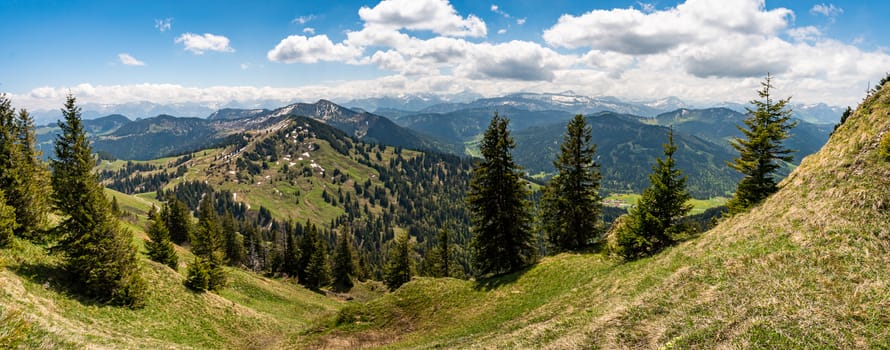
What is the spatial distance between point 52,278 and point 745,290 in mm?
45656

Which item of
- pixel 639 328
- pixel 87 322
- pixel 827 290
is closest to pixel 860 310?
pixel 827 290

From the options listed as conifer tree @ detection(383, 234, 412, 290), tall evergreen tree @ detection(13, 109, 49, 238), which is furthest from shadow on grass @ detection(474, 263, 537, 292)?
tall evergreen tree @ detection(13, 109, 49, 238)

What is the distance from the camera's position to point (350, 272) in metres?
87.8

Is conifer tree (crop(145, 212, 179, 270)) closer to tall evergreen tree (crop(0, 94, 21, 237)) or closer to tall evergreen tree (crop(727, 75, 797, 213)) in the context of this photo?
tall evergreen tree (crop(0, 94, 21, 237))

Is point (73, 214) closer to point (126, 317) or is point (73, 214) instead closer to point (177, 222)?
point (126, 317)

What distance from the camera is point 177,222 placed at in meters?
87.4

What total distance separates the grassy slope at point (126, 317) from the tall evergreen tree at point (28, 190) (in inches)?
87.8

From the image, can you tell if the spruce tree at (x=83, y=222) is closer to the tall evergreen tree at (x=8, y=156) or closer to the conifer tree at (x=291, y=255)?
the tall evergreen tree at (x=8, y=156)

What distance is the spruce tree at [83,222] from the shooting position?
2819 centimetres

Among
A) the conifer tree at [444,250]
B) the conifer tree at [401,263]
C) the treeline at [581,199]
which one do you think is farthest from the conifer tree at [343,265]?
the treeline at [581,199]

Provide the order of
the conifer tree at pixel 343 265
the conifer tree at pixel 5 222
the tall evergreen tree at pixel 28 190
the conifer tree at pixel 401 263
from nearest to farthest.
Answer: the conifer tree at pixel 5 222, the tall evergreen tree at pixel 28 190, the conifer tree at pixel 401 263, the conifer tree at pixel 343 265

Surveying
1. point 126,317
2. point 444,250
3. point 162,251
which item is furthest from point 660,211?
point 162,251

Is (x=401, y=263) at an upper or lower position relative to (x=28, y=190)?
lower

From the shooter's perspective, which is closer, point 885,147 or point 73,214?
point 885,147
